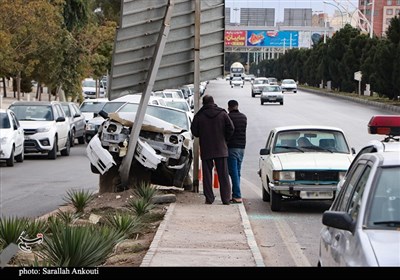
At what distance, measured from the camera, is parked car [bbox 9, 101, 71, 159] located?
29.9m

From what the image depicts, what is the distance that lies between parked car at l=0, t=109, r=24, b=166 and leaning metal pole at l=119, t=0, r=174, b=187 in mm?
9674

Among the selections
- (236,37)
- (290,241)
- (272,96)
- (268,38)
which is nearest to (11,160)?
(290,241)

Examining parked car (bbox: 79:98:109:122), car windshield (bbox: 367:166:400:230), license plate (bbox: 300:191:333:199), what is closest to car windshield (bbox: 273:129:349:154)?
license plate (bbox: 300:191:333:199)

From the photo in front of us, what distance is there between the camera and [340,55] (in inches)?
3696

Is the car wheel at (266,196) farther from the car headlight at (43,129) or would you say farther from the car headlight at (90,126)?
the car headlight at (90,126)

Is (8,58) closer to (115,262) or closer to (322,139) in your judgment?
(322,139)

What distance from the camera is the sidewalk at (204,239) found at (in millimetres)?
10464

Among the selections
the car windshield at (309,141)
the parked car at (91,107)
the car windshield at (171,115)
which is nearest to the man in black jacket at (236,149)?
the car windshield at (309,141)

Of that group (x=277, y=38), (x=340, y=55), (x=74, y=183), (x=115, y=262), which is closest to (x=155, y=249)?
(x=115, y=262)

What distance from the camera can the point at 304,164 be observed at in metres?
16.0

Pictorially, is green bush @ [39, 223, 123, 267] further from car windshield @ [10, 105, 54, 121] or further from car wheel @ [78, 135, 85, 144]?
car wheel @ [78, 135, 85, 144]

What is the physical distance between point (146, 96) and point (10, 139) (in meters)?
10.1

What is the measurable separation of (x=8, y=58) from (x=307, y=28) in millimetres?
120156

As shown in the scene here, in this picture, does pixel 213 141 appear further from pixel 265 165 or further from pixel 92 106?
pixel 92 106
